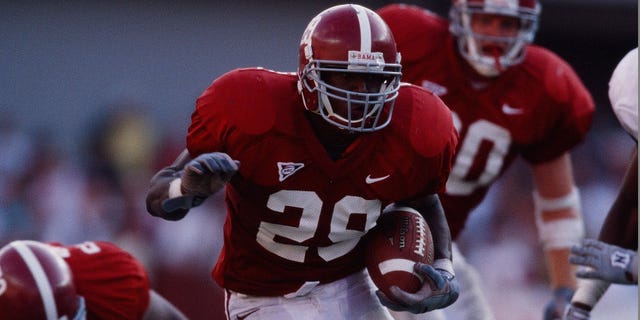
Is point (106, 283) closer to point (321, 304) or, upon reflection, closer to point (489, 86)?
point (321, 304)

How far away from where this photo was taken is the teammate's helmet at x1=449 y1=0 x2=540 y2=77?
4.43 metres

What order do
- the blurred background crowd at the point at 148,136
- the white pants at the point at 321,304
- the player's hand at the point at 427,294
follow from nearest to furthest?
the player's hand at the point at 427,294 < the white pants at the point at 321,304 < the blurred background crowd at the point at 148,136

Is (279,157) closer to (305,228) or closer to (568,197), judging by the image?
(305,228)

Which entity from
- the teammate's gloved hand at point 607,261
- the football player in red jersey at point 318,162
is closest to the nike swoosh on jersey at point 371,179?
the football player in red jersey at point 318,162

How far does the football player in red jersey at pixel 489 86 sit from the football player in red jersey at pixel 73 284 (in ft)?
4.63

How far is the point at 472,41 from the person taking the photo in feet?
14.6

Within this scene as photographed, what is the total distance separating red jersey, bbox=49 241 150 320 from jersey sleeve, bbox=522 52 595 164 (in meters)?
1.82

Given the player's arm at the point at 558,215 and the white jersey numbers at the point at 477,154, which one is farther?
the player's arm at the point at 558,215

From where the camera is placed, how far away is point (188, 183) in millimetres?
2920

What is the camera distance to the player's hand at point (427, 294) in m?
3.09

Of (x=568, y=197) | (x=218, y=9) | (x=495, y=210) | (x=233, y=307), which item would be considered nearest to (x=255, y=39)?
(x=218, y=9)

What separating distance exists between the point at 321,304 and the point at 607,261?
932 mm

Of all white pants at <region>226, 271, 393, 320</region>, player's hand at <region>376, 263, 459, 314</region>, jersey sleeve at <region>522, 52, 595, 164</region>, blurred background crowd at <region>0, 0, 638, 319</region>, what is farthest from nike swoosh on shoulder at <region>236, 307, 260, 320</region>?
blurred background crowd at <region>0, 0, 638, 319</region>

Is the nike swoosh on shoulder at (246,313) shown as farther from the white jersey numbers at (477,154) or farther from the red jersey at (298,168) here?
the white jersey numbers at (477,154)
